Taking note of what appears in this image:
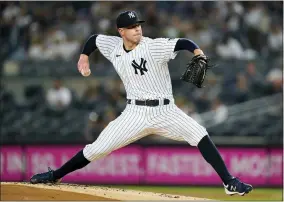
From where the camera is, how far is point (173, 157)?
1264 cm

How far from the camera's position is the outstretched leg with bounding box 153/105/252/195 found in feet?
21.6

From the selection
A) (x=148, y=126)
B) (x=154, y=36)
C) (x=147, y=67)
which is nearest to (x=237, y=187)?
(x=148, y=126)

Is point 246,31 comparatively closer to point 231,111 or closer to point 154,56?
point 231,111

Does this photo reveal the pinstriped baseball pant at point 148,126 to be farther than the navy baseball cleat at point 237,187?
Yes

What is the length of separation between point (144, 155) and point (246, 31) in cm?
393

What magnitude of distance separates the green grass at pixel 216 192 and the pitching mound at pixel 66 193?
158 inches

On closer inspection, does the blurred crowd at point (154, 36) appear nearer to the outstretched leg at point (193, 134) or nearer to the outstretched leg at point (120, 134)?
the outstretched leg at point (120, 134)

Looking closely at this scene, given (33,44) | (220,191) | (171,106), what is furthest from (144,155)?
(171,106)

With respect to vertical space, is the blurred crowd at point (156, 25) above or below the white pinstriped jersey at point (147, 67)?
above

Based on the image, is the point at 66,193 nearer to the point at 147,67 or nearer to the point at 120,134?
the point at 120,134

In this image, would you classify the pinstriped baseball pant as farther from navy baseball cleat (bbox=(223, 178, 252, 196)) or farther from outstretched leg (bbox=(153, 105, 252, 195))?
navy baseball cleat (bbox=(223, 178, 252, 196))

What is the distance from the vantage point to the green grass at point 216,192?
35.9 ft

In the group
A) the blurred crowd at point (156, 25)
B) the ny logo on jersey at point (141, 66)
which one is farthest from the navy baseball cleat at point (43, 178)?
the blurred crowd at point (156, 25)

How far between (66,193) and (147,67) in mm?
1383
